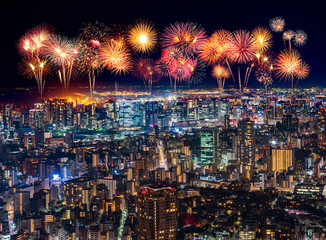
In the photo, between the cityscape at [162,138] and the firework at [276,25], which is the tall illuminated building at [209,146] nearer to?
the cityscape at [162,138]

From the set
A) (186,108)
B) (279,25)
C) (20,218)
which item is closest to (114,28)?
(279,25)

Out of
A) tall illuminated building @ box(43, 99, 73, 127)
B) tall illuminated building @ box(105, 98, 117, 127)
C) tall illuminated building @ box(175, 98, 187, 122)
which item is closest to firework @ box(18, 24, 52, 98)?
tall illuminated building @ box(43, 99, 73, 127)

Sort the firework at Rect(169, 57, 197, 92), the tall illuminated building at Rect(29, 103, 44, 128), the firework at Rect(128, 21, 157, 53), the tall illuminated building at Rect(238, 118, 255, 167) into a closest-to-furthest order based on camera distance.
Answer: the firework at Rect(128, 21, 157, 53) < the firework at Rect(169, 57, 197, 92) < the tall illuminated building at Rect(238, 118, 255, 167) < the tall illuminated building at Rect(29, 103, 44, 128)

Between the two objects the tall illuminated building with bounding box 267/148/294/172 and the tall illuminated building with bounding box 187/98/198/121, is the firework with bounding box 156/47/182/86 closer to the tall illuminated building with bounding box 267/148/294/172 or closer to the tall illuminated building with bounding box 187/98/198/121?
A: the tall illuminated building with bounding box 267/148/294/172

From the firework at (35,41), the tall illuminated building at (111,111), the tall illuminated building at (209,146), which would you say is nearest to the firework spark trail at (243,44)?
the firework at (35,41)

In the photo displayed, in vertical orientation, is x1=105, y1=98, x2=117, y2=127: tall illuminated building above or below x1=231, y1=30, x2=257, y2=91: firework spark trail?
below

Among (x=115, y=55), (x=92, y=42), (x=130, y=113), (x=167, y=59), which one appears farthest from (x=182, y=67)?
(x=130, y=113)

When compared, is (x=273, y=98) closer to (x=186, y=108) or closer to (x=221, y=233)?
(x=186, y=108)
